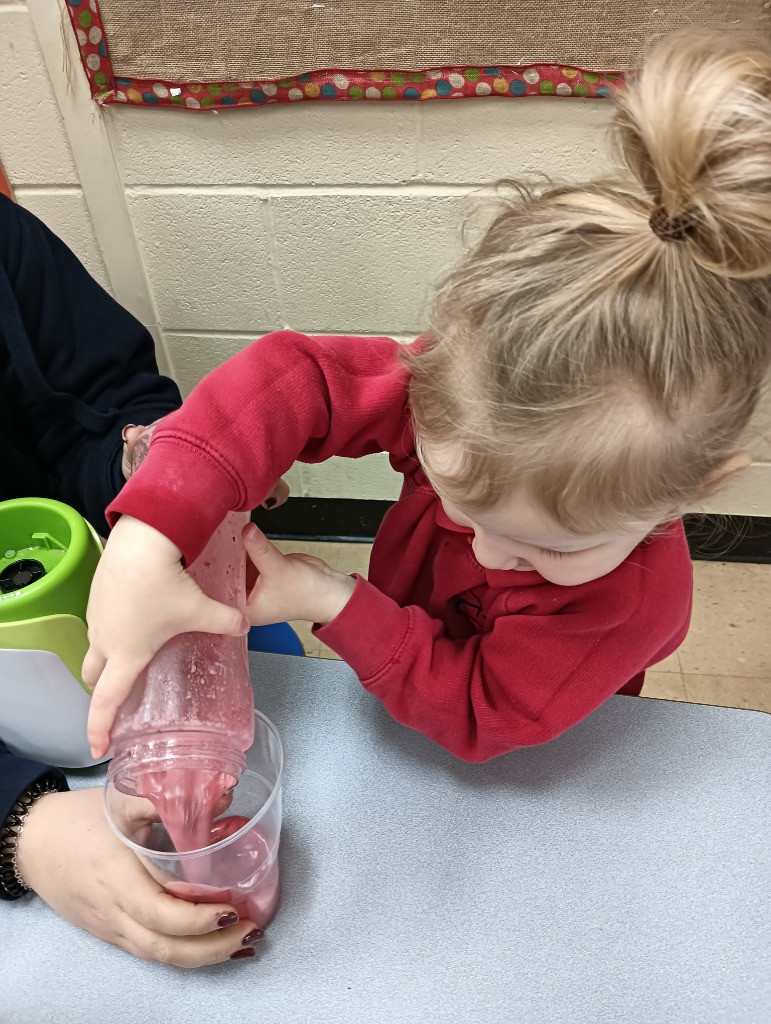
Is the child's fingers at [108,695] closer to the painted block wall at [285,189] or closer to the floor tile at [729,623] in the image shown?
the painted block wall at [285,189]

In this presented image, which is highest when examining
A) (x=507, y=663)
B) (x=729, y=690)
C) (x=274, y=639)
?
(x=507, y=663)

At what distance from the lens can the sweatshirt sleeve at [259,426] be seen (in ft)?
1.46

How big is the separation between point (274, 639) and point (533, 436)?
411 millimetres

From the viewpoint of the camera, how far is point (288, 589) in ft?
1.75

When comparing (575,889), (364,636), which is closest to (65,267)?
(364,636)

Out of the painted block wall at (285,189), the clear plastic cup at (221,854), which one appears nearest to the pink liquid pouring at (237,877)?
the clear plastic cup at (221,854)

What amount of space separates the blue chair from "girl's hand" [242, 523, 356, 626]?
16 centimetres

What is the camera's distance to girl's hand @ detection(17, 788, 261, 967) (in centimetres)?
46

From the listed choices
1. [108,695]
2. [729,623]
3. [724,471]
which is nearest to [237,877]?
[108,695]

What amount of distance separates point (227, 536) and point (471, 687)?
0.67 ft

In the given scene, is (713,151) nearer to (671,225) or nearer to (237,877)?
(671,225)

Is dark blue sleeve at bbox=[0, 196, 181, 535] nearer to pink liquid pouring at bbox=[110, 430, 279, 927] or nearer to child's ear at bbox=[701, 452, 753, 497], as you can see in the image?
pink liquid pouring at bbox=[110, 430, 279, 927]

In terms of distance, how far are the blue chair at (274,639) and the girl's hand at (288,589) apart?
0.16 meters

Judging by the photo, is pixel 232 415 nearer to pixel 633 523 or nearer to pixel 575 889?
pixel 633 523
